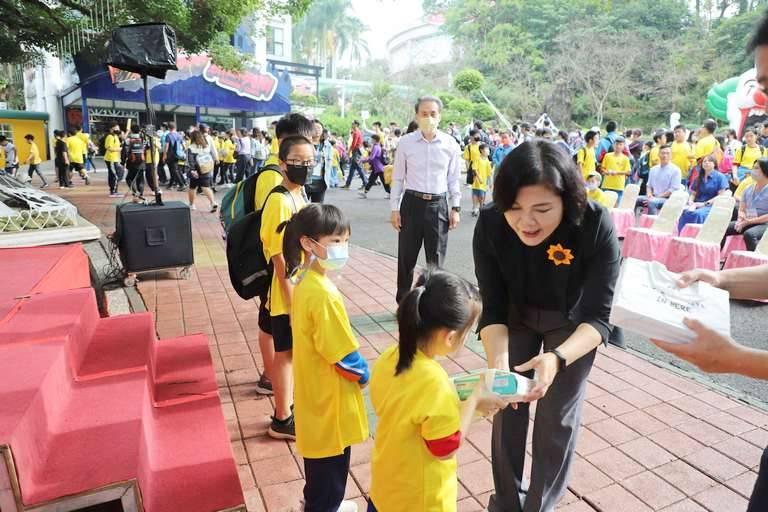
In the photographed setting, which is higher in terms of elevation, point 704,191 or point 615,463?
point 704,191

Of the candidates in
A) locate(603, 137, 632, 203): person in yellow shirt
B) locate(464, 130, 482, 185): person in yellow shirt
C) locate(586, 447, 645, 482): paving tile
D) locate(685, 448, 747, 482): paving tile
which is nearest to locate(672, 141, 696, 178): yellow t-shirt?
locate(603, 137, 632, 203): person in yellow shirt

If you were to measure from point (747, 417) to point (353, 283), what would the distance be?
3.65 m

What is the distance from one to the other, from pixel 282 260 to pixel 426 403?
4.39ft

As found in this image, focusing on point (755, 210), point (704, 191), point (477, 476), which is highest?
point (704, 191)

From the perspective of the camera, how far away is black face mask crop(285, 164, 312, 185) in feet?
9.12

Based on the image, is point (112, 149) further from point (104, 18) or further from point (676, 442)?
point (676, 442)

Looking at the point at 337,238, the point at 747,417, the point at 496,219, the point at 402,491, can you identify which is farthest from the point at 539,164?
the point at 747,417

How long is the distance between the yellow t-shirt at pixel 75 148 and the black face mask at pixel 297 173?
13.5 meters

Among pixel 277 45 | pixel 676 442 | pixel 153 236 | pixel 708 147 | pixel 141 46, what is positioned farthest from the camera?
pixel 277 45

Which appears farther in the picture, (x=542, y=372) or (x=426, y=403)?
(x=542, y=372)

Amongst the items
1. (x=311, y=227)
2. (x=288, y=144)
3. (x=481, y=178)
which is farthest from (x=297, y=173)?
(x=481, y=178)

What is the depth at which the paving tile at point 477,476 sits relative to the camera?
2.46m

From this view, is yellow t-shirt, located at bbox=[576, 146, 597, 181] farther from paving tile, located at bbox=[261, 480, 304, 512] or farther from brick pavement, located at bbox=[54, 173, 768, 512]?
paving tile, located at bbox=[261, 480, 304, 512]

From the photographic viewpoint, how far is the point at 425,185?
4324mm
